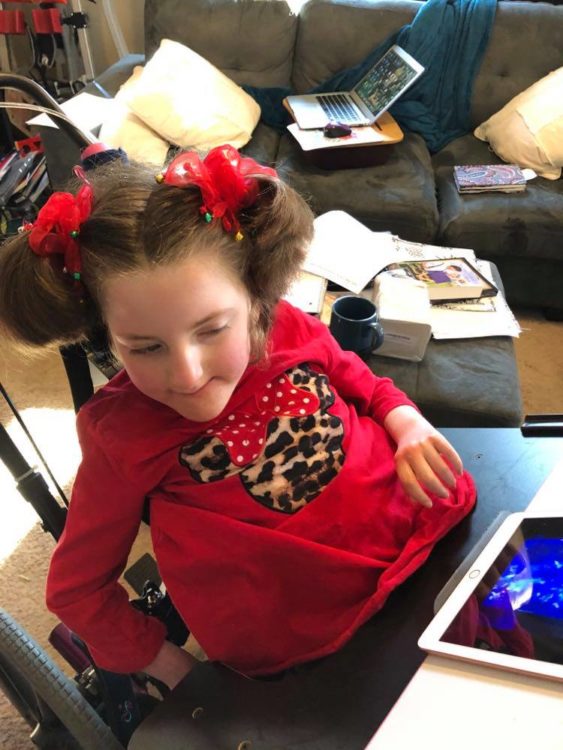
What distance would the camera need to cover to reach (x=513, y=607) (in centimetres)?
54

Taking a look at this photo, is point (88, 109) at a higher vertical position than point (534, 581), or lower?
higher

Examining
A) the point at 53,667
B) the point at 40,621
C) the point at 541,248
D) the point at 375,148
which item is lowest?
the point at 541,248

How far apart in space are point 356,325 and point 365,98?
57.2 inches

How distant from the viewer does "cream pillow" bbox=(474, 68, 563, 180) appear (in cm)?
222

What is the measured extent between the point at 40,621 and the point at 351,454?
0.98 metres

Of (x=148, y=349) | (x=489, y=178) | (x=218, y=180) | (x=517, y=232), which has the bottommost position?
(x=517, y=232)

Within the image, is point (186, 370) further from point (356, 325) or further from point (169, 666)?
point (356, 325)

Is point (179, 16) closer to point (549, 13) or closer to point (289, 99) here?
point (289, 99)

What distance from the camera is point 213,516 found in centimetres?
70

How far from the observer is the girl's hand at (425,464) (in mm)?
731

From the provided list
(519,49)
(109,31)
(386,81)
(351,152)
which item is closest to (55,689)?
(351,152)

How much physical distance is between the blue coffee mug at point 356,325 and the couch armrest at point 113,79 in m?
1.55


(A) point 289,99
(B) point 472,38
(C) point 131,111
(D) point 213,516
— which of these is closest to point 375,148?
(A) point 289,99

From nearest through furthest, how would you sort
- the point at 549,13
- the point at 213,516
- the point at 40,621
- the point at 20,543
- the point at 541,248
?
the point at 213,516, the point at 40,621, the point at 20,543, the point at 541,248, the point at 549,13
